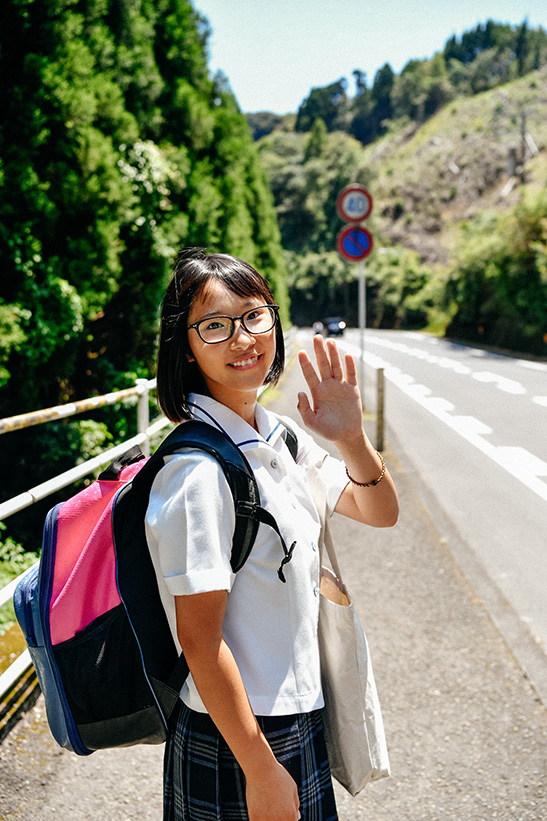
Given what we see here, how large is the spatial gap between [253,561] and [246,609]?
9cm

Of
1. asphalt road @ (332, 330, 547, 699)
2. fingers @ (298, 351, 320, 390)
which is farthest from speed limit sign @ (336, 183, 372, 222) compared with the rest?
fingers @ (298, 351, 320, 390)

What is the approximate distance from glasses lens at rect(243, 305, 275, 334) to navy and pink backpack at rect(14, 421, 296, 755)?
0.23 meters

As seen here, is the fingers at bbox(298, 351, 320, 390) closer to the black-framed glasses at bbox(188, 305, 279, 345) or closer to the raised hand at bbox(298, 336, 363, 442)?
the raised hand at bbox(298, 336, 363, 442)

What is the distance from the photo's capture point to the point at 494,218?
34.6m

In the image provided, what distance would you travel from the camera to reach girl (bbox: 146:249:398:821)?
3.40 ft

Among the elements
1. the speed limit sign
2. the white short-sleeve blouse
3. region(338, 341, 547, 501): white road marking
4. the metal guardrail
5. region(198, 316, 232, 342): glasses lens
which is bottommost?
region(338, 341, 547, 501): white road marking

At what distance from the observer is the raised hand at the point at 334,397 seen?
1303 mm

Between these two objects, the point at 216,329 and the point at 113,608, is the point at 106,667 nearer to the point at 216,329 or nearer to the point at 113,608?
the point at 113,608

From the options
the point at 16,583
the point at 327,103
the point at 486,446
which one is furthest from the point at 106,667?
the point at 327,103

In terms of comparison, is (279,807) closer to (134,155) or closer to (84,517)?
(84,517)

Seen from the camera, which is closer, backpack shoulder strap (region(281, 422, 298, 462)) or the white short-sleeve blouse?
the white short-sleeve blouse

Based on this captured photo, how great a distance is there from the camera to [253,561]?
3.69 feet

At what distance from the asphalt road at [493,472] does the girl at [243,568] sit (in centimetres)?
207

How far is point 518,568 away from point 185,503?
3885mm
